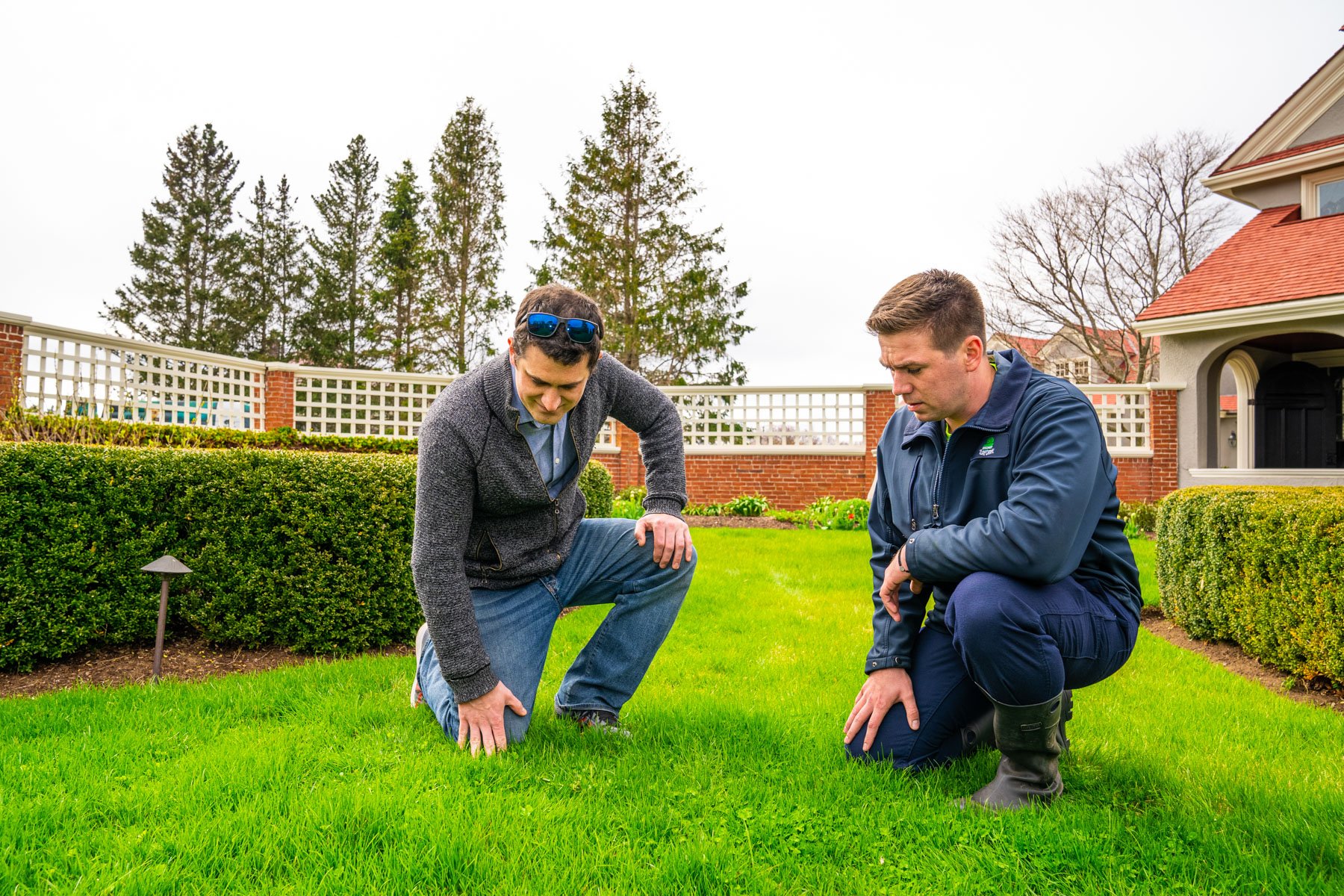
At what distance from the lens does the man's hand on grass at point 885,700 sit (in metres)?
2.29

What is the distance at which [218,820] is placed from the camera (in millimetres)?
1837

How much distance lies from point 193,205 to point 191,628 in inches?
1295

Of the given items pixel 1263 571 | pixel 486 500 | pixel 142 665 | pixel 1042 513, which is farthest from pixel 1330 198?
pixel 142 665

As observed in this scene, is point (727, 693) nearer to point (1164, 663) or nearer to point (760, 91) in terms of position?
point (1164, 663)

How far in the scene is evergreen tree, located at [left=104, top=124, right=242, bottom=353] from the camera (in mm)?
29453

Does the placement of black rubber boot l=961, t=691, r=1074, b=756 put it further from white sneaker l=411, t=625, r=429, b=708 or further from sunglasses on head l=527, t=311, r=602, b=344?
white sneaker l=411, t=625, r=429, b=708

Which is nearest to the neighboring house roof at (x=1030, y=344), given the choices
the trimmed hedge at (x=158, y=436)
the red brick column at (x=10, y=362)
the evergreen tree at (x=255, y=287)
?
the trimmed hedge at (x=158, y=436)

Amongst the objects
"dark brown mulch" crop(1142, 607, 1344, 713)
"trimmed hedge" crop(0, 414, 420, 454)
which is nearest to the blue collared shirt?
"trimmed hedge" crop(0, 414, 420, 454)

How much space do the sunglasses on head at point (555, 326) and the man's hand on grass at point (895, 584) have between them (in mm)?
1090

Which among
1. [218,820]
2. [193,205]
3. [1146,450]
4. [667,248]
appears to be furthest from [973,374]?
[193,205]

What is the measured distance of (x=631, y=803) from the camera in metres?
2.02

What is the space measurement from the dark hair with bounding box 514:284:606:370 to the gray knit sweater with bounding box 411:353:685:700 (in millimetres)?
139

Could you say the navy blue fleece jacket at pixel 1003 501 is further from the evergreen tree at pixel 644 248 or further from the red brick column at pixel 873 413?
the evergreen tree at pixel 644 248

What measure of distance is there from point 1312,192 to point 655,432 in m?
15.2
